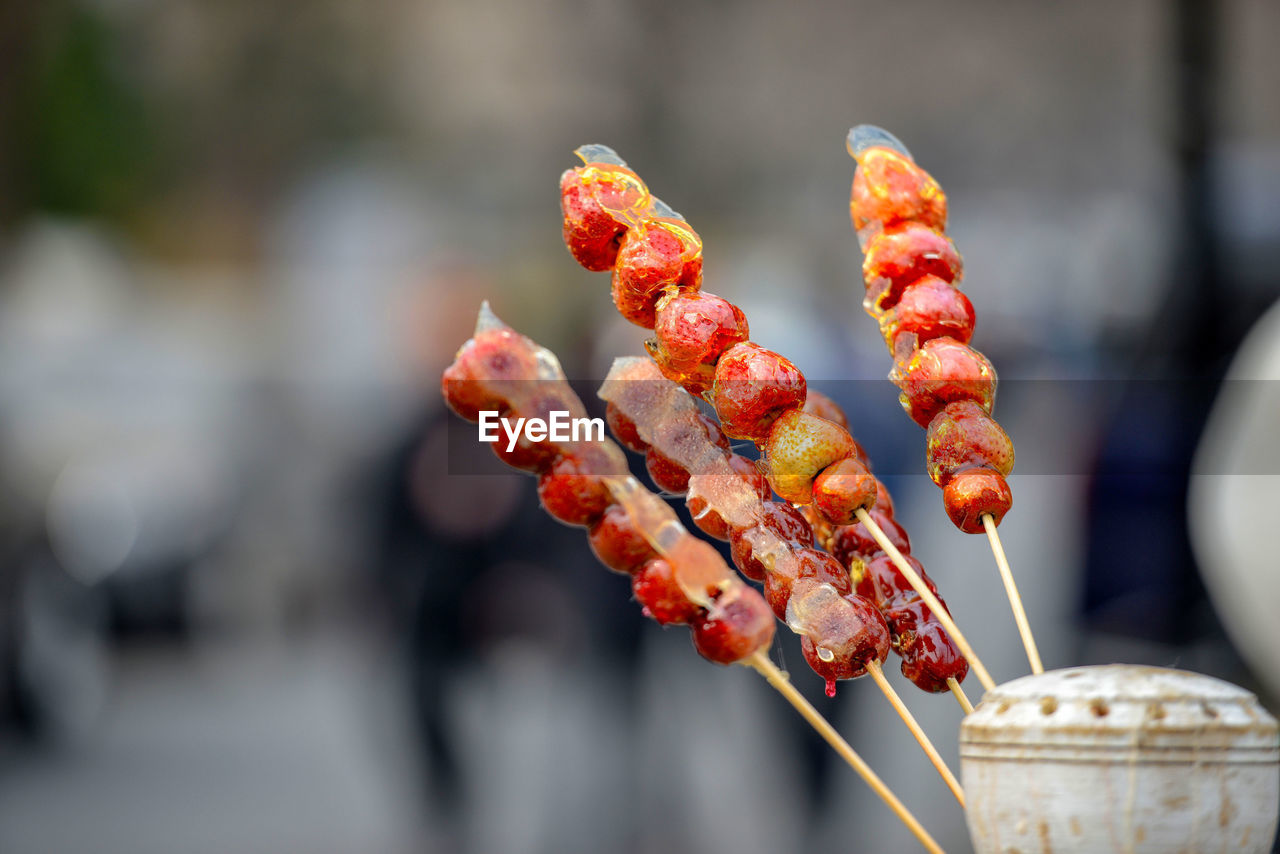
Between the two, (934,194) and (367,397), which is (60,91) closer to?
(367,397)

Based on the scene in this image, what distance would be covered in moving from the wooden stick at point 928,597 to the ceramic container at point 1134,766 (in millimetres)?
113

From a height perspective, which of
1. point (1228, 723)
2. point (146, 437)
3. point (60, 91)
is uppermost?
point (60, 91)

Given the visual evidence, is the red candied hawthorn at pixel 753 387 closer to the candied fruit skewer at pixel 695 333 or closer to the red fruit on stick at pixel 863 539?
the candied fruit skewer at pixel 695 333

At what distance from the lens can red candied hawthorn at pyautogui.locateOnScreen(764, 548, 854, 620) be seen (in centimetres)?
92

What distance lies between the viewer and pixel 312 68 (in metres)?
9.71

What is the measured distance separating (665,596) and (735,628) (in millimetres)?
51

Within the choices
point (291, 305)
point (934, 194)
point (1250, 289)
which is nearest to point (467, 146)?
point (291, 305)

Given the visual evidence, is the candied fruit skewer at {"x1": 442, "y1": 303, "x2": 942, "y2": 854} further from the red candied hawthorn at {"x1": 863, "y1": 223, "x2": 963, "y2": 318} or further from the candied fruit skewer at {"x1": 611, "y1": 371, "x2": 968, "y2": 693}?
the red candied hawthorn at {"x1": 863, "y1": 223, "x2": 963, "y2": 318}

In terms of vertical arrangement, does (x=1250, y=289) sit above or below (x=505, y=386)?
above

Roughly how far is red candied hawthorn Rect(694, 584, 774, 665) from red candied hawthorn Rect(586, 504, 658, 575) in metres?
0.06

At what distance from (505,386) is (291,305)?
10362mm

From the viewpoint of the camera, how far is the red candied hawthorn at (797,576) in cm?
92

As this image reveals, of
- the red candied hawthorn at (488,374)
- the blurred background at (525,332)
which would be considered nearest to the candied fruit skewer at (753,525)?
the red candied hawthorn at (488,374)

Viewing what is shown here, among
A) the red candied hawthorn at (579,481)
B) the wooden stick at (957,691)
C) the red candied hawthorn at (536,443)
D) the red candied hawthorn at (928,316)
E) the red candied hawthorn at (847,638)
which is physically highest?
the red candied hawthorn at (928,316)
